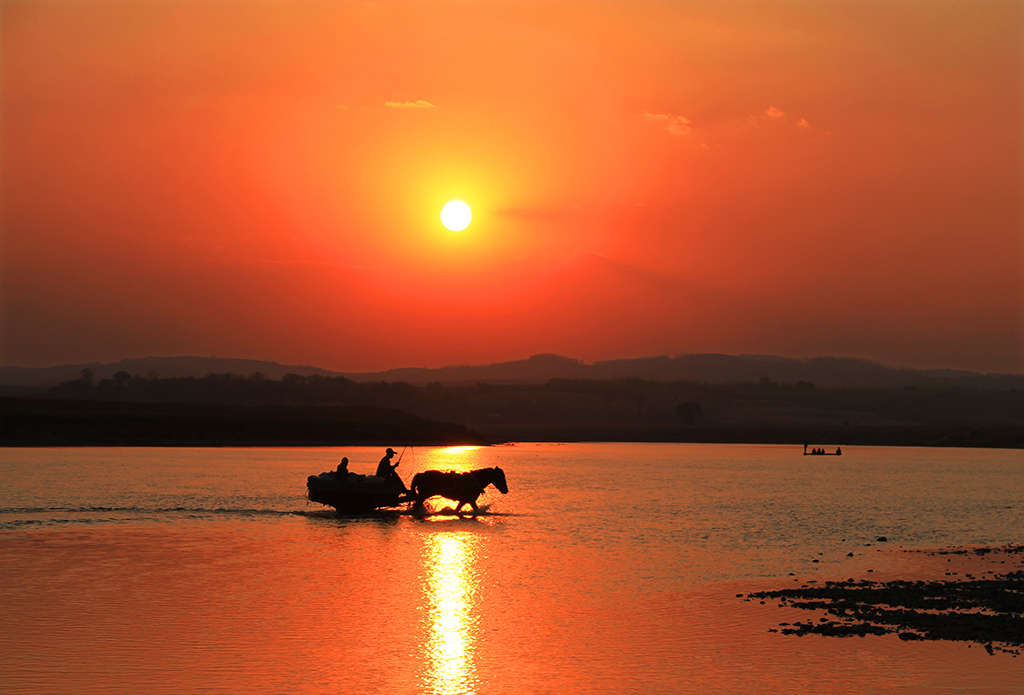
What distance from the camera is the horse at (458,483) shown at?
50.9m

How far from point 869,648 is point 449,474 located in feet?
111

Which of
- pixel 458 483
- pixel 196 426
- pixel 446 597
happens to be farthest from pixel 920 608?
pixel 196 426

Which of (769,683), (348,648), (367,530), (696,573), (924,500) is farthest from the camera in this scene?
(924,500)

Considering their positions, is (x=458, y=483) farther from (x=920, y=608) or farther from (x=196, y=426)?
(x=196, y=426)

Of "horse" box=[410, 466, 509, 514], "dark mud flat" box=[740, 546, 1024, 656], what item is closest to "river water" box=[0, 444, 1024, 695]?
"dark mud flat" box=[740, 546, 1024, 656]

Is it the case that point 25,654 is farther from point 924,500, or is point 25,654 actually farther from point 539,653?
point 924,500

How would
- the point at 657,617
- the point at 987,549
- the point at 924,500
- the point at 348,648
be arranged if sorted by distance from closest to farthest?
the point at 348,648, the point at 657,617, the point at 987,549, the point at 924,500

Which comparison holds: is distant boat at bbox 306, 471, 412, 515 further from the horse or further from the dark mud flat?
the dark mud flat

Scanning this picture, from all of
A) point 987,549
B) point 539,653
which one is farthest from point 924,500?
point 539,653

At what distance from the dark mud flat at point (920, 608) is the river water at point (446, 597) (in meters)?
0.76

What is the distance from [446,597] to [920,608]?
38.9ft

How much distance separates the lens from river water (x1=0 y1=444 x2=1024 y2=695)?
1748 centimetres

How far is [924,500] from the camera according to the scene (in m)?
70.3

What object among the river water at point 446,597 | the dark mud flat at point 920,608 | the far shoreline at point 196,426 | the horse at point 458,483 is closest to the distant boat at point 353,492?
the river water at point 446,597
